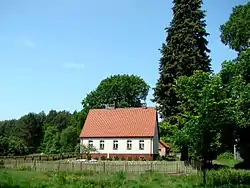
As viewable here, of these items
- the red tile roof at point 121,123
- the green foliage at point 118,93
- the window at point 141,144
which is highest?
the green foliage at point 118,93

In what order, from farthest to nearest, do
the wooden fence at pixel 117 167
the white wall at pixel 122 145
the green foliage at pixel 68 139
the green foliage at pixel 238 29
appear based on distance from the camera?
1. the green foliage at pixel 68 139
2. the white wall at pixel 122 145
3. the green foliage at pixel 238 29
4. the wooden fence at pixel 117 167

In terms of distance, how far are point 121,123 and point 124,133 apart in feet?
7.05

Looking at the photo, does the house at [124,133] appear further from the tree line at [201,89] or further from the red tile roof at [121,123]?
the tree line at [201,89]

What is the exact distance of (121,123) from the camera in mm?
51875

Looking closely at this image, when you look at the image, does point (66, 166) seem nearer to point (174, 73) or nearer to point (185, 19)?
point (174, 73)

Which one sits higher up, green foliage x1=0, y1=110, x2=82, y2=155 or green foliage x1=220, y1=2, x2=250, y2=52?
green foliage x1=220, y1=2, x2=250, y2=52

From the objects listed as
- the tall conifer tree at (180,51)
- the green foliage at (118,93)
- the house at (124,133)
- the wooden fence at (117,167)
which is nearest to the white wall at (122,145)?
the house at (124,133)

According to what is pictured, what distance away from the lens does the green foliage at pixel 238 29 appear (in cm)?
3127

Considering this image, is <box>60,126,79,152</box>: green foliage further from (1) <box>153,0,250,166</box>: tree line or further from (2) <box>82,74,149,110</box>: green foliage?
(1) <box>153,0,250,166</box>: tree line

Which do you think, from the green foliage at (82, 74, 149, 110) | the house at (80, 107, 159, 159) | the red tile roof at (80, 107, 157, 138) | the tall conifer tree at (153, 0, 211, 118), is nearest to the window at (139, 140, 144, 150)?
the house at (80, 107, 159, 159)

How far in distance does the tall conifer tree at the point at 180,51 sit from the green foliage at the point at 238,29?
2.35 m

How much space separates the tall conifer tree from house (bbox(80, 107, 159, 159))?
14.6 metres

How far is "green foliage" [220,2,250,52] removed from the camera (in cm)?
3127

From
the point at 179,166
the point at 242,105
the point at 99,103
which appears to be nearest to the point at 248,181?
the point at 242,105
